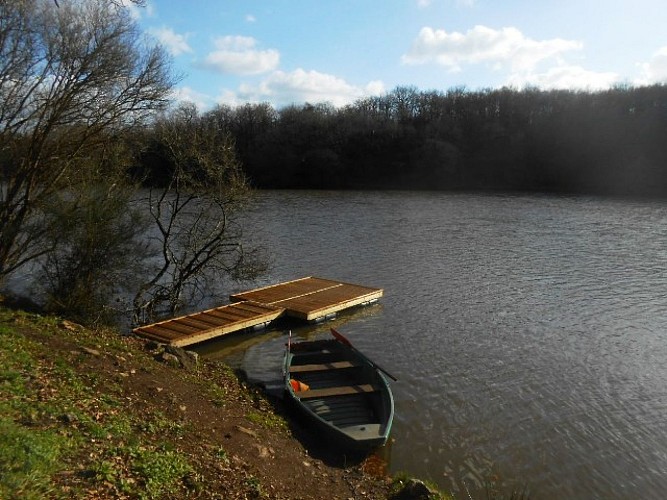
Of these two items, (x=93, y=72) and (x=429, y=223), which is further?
(x=429, y=223)

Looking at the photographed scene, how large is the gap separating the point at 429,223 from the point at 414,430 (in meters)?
30.5

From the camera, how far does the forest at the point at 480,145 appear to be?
74.3 meters

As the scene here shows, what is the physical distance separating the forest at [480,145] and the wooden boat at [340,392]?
63.9m

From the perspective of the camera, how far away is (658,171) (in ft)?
225

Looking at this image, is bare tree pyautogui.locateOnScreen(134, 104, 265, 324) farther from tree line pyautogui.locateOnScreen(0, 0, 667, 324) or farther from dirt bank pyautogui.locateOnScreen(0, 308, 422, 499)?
dirt bank pyautogui.locateOnScreen(0, 308, 422, 499)

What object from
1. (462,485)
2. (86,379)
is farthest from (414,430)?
(86,379)

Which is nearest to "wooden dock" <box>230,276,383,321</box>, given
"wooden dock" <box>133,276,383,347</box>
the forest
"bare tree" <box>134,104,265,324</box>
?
"wooden dock" <box>133,276,383,347</box>

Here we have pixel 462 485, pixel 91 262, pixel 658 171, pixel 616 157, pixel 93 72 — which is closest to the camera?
pixel 462 485

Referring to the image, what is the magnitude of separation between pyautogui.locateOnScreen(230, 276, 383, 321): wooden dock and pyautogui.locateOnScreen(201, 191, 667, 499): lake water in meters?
0.51

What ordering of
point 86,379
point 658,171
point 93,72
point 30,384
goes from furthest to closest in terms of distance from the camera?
point 658,171 → point 93,72 → point 86,379 → point 30,384

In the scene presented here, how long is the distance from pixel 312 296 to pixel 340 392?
8.66m

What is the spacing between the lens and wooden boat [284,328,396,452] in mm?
10305

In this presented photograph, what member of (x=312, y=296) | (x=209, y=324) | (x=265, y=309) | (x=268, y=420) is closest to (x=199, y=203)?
(x=265, y=309)

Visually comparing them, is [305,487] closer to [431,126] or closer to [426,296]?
[426,296]
